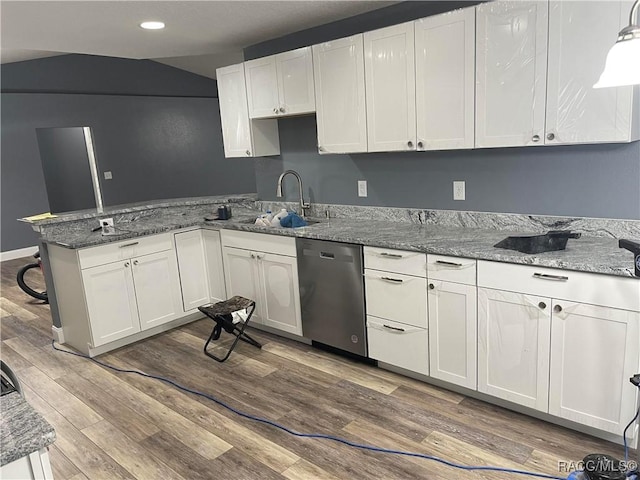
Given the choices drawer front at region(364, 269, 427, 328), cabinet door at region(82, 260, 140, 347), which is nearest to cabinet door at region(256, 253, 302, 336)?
drawer front at region(364, 269, 427, 328)

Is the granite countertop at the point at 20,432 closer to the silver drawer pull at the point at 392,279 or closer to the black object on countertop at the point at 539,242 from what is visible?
the silver drawer pull at the point at 392,279

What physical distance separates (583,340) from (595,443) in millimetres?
530

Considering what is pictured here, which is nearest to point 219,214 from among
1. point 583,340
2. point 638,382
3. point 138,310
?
point 138,310

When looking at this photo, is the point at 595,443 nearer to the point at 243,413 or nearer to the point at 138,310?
the point at 243,413

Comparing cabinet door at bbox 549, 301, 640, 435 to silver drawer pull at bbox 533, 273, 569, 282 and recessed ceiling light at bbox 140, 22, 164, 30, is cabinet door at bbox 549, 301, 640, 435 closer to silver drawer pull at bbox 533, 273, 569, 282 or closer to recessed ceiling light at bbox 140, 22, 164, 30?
silver drawer pull at bbox 533, 273, 569, 282

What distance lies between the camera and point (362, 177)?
3.57 m

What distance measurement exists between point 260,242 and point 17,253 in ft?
17.9

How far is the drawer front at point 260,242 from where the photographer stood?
11.1 feet

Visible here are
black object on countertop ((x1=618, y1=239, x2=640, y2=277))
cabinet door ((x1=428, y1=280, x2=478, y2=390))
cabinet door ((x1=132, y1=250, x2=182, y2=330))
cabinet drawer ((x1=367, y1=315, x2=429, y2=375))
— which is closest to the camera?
black object on countertop ((x1=618, y1=239, x2=640, y2=277))

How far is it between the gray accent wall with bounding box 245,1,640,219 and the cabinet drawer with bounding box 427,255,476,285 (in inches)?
24.6

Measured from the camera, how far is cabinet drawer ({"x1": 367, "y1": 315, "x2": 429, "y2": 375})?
108 inches

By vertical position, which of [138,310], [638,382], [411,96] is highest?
[411,96]

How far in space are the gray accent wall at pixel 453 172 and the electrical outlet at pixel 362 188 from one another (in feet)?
0.13

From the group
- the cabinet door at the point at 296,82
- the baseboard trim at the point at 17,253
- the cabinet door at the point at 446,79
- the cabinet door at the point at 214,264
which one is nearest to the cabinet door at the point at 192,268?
the cabinet door at the point at 214,264
